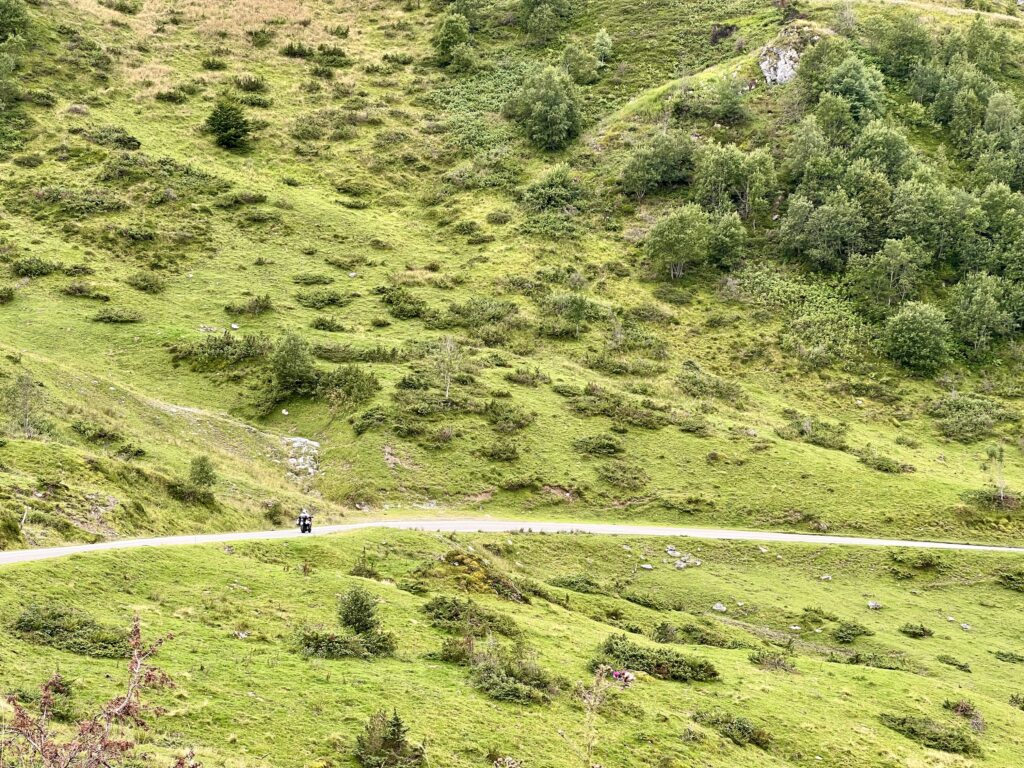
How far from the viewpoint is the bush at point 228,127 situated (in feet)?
323

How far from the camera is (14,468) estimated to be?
3128 centimetres

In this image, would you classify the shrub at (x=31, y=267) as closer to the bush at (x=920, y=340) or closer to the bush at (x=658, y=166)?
the bush at (x=658, y=166)

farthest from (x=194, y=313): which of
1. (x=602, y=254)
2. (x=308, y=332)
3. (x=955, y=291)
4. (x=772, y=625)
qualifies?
(x=955, y=291)

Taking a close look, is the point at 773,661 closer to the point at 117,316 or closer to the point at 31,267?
the point at 117,316

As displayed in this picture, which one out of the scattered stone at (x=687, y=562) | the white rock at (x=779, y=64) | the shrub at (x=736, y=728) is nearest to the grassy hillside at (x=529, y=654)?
the shrub at (x=736, y=728)

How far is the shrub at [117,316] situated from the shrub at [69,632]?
50.8m

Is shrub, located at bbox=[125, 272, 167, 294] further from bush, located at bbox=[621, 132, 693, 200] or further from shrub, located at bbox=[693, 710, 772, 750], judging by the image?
shrub, located at bbox=[693, 710, 772, 750]

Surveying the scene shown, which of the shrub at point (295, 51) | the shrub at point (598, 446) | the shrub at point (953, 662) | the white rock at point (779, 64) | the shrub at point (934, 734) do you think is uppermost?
the white rock at point (779, 64)

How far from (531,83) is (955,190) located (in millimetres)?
56654

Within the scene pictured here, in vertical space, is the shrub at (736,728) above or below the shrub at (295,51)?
below

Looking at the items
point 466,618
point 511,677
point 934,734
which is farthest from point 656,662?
point 934,734

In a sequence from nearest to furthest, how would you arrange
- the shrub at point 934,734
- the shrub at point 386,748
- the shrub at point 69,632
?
the shrub at point 386,748 → the shrub at point 69,632 → the shrub at point 934,734

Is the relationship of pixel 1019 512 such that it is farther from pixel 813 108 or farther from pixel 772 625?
pixel 813 108

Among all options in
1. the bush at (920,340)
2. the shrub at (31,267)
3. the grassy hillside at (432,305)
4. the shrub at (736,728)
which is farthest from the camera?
the bush at (920,340)
